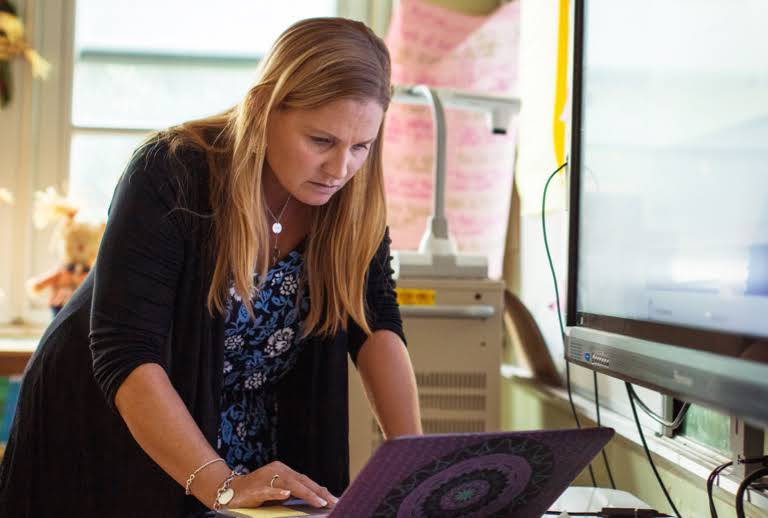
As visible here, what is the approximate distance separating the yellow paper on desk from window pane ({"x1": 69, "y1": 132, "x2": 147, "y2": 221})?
1.95 m

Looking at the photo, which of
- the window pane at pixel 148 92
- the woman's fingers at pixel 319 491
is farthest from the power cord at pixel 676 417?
the window pane at pixel 148 92

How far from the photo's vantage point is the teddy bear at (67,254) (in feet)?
7.75

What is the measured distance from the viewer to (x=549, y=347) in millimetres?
1919

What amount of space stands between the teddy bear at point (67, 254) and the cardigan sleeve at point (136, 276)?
56.3 inches

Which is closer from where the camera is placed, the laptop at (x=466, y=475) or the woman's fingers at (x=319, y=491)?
the laptop at (x=466, y=475)

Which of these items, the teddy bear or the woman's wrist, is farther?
the teddy bear

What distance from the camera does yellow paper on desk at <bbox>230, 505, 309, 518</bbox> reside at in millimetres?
790

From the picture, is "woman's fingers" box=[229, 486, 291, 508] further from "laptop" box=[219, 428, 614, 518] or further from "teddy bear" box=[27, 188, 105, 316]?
"teddy bear" box=[27, 188, 105, 316]

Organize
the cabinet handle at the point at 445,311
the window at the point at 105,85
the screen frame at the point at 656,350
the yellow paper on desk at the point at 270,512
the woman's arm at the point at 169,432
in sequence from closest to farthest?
the screen frame at the point at 656,350, the yellow paper on desk at the point at 270,512, the woman's arm at the point at 169,432, the cabinet handle at the point at 445,311, the window at the point at 105,85

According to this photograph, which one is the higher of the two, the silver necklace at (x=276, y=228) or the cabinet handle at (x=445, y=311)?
the silver necklace at (x=276, y=228)

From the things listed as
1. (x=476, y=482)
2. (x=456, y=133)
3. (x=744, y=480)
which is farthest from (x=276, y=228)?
(x=456, y=133)

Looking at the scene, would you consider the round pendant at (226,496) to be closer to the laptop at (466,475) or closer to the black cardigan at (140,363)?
the laptop at (466,475)

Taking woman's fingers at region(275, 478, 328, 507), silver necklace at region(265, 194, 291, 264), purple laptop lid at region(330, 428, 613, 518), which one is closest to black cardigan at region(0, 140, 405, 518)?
silver necklace at region(265, 194, 291, 264)

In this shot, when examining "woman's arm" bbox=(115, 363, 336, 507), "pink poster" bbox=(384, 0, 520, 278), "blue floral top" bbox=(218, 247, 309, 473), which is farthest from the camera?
"pink poster" bbox=(384, 0, 520, 278)
